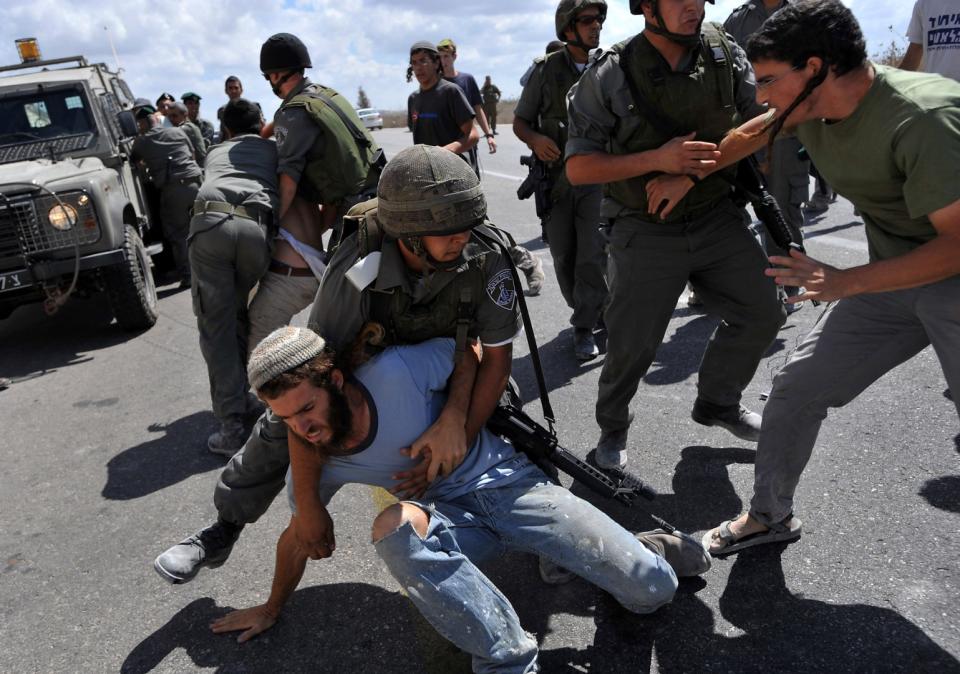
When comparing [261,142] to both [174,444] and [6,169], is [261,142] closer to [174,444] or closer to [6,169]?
[174,444]

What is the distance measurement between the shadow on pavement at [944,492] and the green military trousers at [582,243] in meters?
2.14

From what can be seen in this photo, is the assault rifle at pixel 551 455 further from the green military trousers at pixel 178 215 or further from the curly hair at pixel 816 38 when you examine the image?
the green military trousers at pixel 178 215

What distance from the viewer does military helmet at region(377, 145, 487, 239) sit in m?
2.25

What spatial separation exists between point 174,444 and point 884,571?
3404mm

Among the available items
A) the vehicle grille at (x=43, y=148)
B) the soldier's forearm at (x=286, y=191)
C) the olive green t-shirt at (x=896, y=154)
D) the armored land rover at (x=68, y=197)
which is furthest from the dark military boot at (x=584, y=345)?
the vehicle grille at (x=43, y=148)

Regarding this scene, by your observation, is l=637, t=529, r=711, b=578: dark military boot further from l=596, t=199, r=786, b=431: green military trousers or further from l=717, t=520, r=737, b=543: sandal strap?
l=596, t=199, r=786, b=431: green military trousers

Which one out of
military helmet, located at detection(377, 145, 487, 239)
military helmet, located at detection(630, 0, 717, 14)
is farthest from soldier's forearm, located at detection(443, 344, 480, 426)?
military helmet, located at detection(630, 0, 717, 14)

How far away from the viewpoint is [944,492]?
9.18 feet

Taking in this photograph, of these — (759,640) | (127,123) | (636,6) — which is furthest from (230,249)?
(127,123)

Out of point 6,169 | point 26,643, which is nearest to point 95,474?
point 26,643

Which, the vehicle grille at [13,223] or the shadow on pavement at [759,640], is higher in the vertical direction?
the vehicle grille at [13,223]

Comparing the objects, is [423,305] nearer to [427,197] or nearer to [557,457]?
[427,197]

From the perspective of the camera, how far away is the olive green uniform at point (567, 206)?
4562 mm

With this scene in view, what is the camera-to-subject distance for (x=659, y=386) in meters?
4.09
